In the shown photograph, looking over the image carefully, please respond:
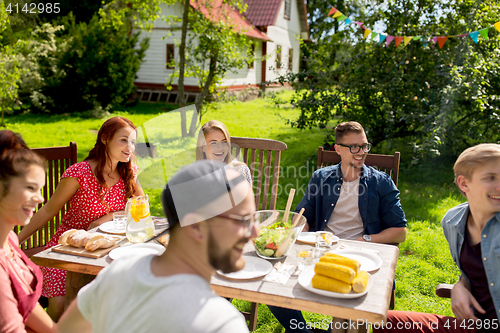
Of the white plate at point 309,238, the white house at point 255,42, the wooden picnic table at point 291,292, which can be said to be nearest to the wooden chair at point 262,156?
the white plate at point 309,238

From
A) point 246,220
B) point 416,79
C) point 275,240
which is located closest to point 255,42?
point 416,79

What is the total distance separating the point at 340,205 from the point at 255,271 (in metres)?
1.42

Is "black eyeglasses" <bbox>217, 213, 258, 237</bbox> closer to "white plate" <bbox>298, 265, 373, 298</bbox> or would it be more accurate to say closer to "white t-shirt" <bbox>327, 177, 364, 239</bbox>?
"white plate" <bbox>298, 265, 373, 298</bbox>

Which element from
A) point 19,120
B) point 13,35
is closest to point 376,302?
point 19,120

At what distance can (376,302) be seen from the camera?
5.16 feet

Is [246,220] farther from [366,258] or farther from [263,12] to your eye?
[263,12]

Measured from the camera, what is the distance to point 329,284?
1626mm

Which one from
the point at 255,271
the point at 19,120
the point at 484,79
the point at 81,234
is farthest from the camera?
the point at 19,120

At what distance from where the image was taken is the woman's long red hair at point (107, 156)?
→ 2752mm

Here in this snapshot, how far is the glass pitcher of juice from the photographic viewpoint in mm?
2123

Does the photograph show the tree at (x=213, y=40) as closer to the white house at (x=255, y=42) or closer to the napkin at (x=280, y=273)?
the white house at (x=255, y=42)

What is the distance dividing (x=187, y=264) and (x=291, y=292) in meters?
0.80

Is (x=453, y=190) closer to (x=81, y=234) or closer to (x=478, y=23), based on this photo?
(x=478, y=23)

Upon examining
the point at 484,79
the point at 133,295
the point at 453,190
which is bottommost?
the point at 453,190
